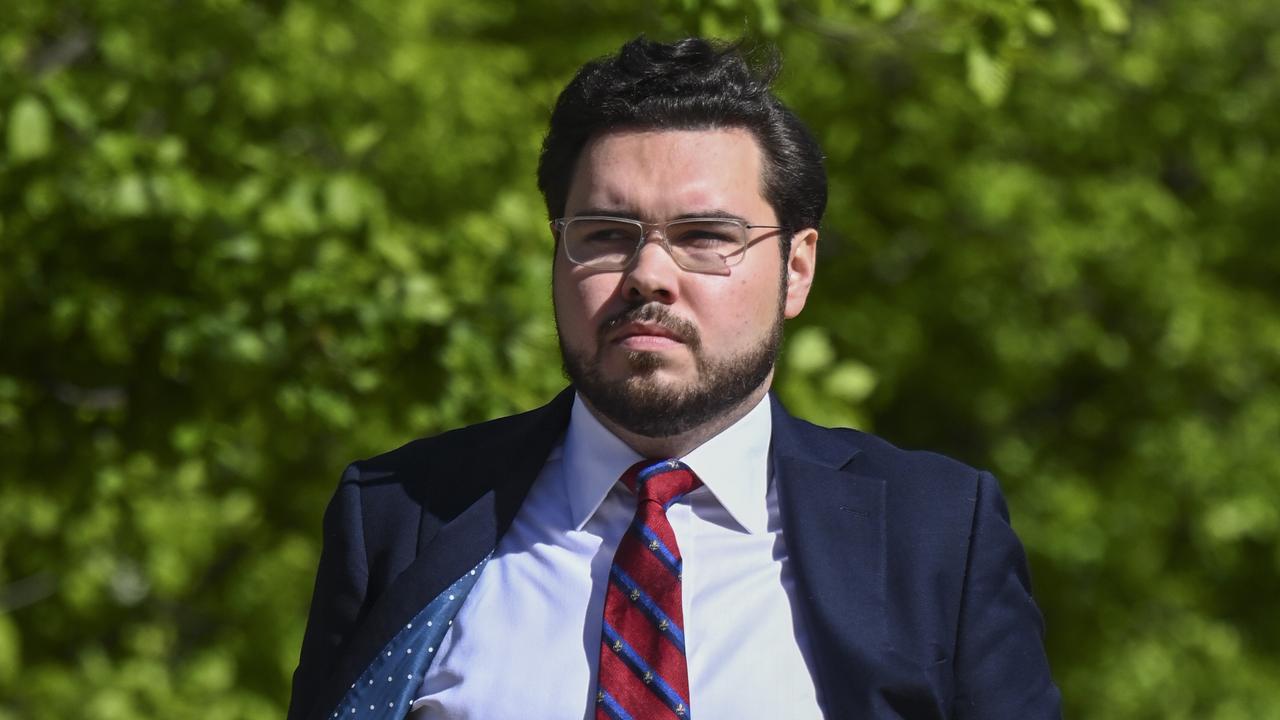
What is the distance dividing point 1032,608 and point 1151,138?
6.71m

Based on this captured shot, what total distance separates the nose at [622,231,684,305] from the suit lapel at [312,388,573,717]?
0.33m

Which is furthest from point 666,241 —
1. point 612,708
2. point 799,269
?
point 612,708

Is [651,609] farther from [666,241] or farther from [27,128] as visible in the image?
[27,128]

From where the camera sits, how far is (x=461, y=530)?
92.4 inches

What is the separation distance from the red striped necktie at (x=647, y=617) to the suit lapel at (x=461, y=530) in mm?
174

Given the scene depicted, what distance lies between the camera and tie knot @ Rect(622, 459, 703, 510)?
2.35m

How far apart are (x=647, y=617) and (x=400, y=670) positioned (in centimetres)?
33

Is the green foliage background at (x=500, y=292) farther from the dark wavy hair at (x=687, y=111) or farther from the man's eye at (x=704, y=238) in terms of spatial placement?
the man's eye at (x=704, y=238)

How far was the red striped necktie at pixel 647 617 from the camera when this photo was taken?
2172 mm

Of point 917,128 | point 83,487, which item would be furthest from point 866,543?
point 917,128

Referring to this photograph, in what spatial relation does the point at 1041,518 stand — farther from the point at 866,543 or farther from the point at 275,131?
the point at 866,543

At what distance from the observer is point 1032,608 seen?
2.32 m

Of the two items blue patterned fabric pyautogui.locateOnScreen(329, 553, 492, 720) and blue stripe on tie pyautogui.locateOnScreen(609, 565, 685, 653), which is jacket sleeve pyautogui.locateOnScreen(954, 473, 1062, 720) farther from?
blue patterned fabric pyautogui.locateOnScreen(329, 553, 492, 720)

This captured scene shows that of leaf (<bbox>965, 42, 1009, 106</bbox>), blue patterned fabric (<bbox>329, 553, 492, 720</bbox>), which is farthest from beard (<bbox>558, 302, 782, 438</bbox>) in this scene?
leaf (<bbox>965, 42, 1009, 106</bbox>)
